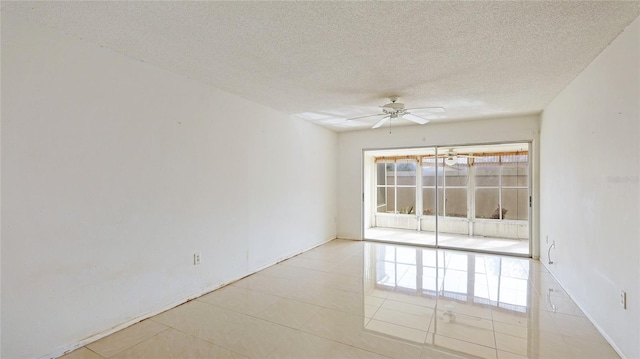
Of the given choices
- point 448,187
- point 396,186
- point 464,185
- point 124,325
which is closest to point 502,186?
point 464,185

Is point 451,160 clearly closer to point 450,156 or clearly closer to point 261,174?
point 450,156

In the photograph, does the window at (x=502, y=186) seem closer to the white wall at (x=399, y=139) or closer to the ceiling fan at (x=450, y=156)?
the ceiling fan at (x=450, y=156)

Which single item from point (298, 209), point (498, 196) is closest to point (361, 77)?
point (298, 209)

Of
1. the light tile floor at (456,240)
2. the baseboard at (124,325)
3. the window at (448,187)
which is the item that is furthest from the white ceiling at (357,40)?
the window at (448,187)

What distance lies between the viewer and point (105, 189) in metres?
A: 2.40

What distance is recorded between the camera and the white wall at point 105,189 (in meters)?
1.96

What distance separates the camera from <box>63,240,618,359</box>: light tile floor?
220 centimetres

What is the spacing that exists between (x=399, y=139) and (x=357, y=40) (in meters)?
3.68

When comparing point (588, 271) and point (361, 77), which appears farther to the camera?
point (361, 77)

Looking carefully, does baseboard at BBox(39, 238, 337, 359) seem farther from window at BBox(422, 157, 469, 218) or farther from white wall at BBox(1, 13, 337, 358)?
window at BBox(422, 157, 469, 218)

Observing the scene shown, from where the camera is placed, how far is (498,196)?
6.71 m

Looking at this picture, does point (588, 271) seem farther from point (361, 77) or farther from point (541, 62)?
point (361, 77)

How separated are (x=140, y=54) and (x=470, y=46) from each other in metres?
2.69

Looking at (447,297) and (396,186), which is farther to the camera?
(396,186)
